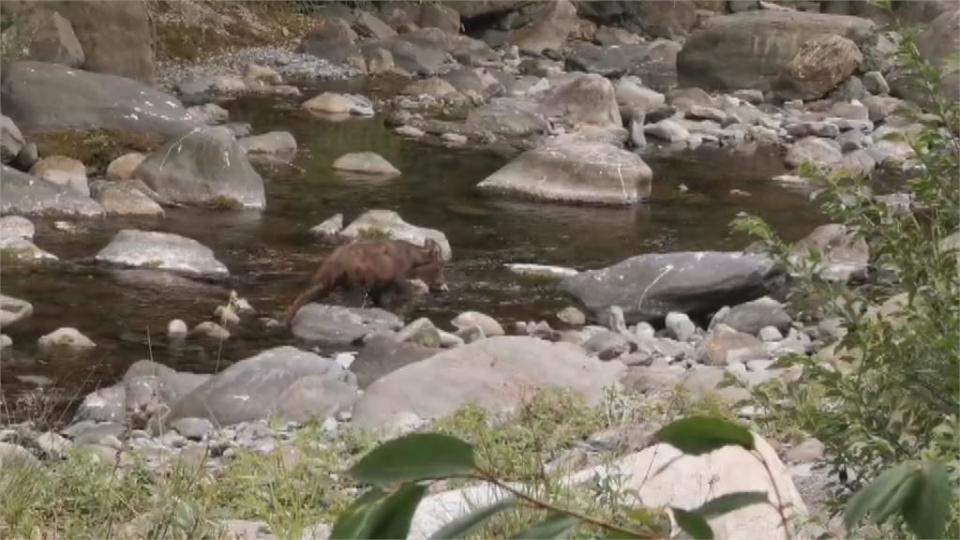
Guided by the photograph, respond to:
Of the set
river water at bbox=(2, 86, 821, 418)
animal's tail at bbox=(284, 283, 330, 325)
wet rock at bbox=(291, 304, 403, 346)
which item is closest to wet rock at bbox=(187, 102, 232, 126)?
river water at bbox=(2, 86, 821, 418)

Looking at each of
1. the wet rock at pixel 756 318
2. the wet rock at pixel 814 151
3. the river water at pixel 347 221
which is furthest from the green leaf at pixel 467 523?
the wet rock at pixel 814 151

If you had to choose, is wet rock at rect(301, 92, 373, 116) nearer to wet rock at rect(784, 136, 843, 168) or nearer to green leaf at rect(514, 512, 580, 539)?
wet rock at rect(784, 136, 843, 168)

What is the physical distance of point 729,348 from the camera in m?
8.83

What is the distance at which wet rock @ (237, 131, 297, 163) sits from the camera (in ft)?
46.8

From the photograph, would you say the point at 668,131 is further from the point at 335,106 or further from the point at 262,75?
the point at 262,75

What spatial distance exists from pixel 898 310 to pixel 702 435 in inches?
66.2

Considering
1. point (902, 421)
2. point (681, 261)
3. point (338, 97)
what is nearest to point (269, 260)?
point (681, 261)

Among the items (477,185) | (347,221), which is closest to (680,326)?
(347,221)

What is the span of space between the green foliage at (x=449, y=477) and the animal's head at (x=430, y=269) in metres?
9.12

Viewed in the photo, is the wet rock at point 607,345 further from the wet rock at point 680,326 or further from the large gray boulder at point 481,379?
the large gray boulder at point 481,379

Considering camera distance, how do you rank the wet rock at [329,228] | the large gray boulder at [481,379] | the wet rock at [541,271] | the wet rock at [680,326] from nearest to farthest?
the large gray boulder at [481,379] < the wet rock at [680,326] < the wet rock at [541,271] < the wet rock at [329,228]

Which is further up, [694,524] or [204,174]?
[694,524]

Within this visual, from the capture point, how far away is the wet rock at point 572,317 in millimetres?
9961

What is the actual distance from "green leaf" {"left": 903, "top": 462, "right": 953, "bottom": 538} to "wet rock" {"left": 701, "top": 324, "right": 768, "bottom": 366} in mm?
7394
